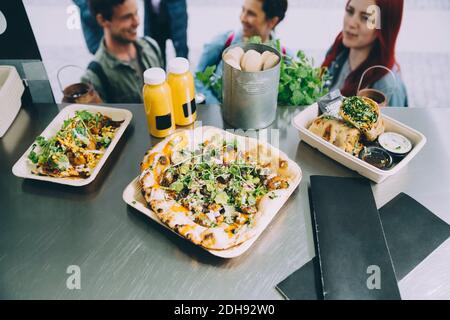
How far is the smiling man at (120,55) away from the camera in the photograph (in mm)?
1731

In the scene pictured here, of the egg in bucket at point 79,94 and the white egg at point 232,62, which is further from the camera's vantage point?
the egg in bucket at point 79,94

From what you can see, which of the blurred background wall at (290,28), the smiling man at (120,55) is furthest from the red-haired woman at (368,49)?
the smiling man at (120,55)

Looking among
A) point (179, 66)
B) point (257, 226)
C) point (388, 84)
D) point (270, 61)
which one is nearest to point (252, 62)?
point (270, 61)

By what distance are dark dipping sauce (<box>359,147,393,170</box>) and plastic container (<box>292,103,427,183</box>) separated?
0.03 metres

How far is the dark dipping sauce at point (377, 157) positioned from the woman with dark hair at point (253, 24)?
0.84 m

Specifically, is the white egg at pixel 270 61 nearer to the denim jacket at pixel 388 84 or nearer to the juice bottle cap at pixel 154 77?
the juice bottle cap at pixel 154 77

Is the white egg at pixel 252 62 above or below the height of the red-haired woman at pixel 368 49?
above

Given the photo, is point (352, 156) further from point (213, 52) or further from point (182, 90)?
point (213, 52)

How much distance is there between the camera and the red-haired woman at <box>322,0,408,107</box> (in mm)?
1739

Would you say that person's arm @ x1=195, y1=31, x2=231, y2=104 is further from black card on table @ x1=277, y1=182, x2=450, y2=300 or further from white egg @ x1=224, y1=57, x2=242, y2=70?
black card on table @ x1=277, y1=182, x2=450, y2=300

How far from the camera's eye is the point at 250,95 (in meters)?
1.25

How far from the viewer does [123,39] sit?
71.3 inches

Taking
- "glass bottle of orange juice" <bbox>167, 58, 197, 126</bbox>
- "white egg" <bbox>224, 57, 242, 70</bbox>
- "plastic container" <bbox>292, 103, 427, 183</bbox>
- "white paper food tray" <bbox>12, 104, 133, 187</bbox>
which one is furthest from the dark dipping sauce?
"white paper food tray" <bbox>12, 104, 133, 187</bbox>

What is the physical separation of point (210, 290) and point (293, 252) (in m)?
0.25
